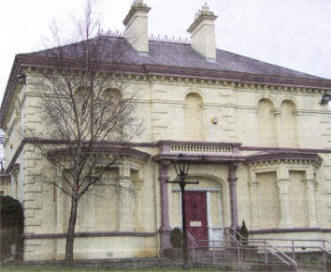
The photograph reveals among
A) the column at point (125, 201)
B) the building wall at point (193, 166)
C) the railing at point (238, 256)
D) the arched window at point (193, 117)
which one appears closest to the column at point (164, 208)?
the building wall at point (193, 166)

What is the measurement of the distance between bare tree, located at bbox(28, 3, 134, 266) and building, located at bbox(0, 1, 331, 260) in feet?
2.95

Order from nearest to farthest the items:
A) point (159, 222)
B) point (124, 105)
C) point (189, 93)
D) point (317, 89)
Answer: point (124, 105) < point (159, 222) < point (189, 93) < point (317, 89)

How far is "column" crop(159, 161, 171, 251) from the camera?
1101 inches

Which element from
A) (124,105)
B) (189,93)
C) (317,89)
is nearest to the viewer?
(124,105)

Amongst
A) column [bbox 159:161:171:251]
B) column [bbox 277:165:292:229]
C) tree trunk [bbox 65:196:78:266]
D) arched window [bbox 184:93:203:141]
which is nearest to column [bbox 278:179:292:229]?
→ column [bbox 277:165:292:229]

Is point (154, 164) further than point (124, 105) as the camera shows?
Yes

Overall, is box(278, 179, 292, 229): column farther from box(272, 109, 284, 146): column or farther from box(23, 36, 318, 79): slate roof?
box(23, 36, 318, 79): slate roof

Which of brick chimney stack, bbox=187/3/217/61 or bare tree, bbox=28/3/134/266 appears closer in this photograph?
bare tree, bbox=28/3/134/266

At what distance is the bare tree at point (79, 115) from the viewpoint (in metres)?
24.3

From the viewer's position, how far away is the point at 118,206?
2709 centimetres

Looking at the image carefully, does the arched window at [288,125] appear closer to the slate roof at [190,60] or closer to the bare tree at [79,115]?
the slate roof at [190,60]

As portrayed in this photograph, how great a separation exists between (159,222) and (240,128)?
6.86 metres

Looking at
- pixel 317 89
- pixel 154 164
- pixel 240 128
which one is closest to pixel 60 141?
pixel 154 164

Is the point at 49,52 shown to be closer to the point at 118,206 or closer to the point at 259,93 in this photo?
the point at 118,206
